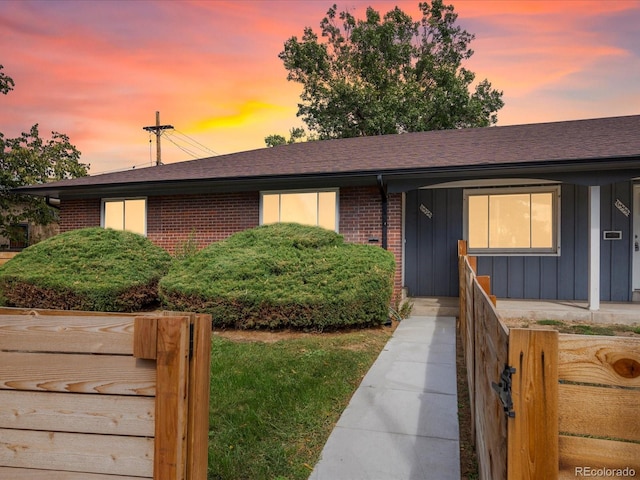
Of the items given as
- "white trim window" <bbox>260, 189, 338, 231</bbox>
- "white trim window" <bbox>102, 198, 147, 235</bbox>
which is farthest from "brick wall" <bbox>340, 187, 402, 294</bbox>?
"white trim window" <bbox>102, 198, 147, 235</bbox>

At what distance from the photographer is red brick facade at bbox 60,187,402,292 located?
8741 mm

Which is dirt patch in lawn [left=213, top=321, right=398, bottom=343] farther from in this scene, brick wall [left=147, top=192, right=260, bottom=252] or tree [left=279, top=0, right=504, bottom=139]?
tree [left=279, top=0, right=504, bottom=139]

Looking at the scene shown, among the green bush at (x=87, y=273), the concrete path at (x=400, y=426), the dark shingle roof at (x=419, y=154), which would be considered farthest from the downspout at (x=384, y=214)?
the green bush at (x=87, y=273)

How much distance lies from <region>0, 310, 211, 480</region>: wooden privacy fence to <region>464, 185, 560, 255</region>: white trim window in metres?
8.52

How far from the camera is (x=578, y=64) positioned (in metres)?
11.5

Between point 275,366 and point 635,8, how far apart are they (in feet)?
37.0

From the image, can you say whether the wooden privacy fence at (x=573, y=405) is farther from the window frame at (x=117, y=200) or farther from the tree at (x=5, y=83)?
the tree at (x=5, y=83)

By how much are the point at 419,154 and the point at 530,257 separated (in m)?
3.27

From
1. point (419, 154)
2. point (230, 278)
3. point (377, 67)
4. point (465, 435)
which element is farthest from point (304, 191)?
Answer: point (377, 67)

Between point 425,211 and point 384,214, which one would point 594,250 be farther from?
point 384,214

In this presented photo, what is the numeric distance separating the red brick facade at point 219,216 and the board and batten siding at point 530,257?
2.69ft

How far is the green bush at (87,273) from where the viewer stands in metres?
7.69

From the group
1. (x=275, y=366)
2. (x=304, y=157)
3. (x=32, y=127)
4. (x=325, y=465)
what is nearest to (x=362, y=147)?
(x=304, y=157)

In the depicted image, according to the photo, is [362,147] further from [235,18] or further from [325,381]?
[325,381]
